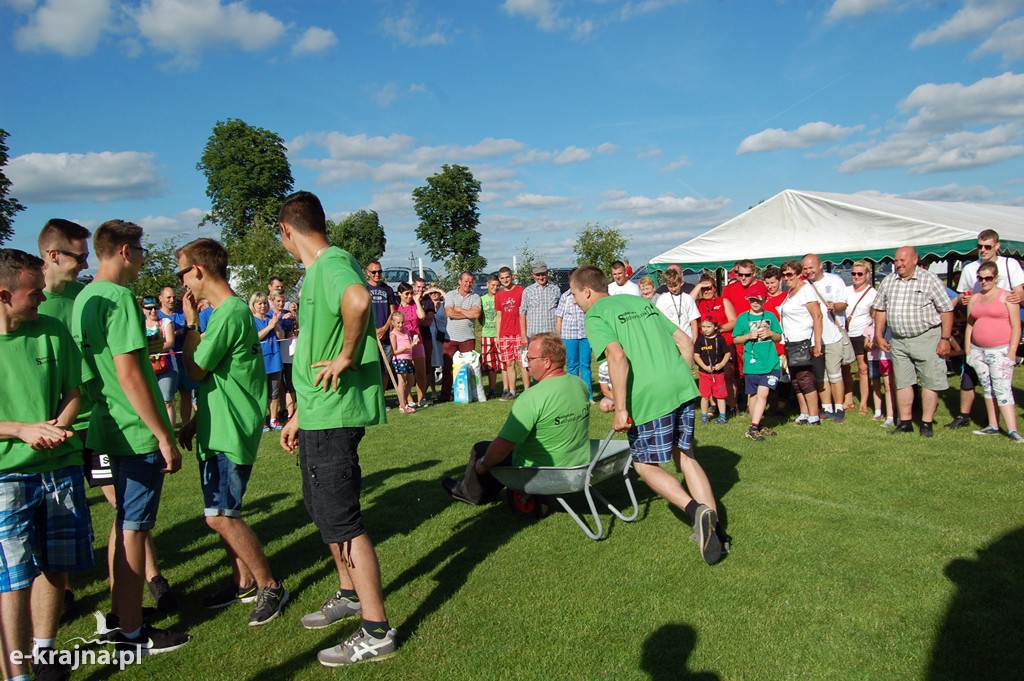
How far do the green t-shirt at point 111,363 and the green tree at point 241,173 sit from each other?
49820 millimetres

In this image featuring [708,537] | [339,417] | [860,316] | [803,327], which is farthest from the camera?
[860,316]

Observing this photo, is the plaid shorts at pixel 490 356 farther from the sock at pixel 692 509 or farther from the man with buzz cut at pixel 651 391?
the sock at pixel 692 509

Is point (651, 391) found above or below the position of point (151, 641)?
above

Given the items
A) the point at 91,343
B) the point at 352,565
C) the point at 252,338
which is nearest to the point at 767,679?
the point at 352,565

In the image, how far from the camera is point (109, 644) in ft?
11.8

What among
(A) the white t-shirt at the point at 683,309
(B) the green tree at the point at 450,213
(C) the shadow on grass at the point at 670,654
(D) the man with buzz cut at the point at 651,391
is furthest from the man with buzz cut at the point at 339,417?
(B) the green tree at the point at 450,213

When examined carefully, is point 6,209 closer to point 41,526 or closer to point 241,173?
point 241,173

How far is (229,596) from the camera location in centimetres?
407

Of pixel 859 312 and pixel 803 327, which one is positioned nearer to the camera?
pixel 803 327

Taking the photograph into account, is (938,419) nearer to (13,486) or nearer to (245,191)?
(13,486)

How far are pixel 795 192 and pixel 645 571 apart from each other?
1173 cm

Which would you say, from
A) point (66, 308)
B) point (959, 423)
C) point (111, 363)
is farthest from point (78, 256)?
point (959, 423)

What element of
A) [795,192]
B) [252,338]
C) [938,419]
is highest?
[795,192]

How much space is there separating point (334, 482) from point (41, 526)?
1262mm
